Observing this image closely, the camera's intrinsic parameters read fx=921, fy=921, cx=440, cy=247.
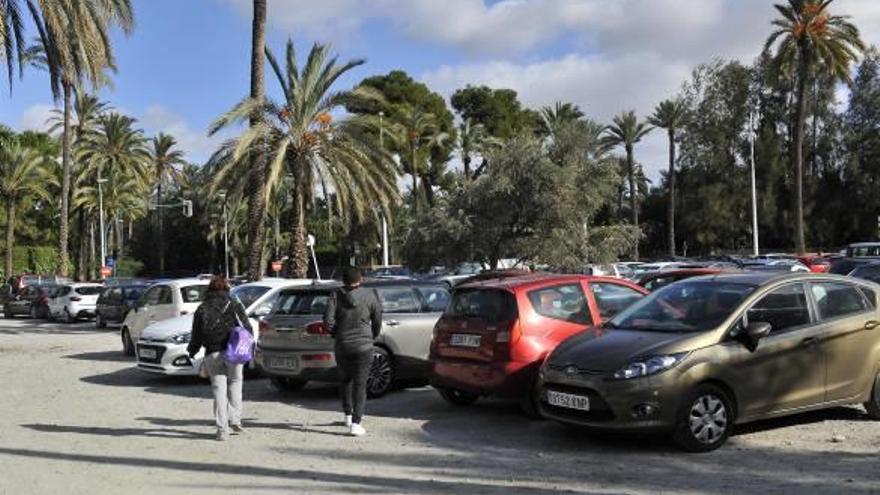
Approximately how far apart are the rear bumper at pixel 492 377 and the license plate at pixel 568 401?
879mm

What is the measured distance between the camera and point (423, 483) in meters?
6.84

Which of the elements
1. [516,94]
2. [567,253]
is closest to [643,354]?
[567,253]

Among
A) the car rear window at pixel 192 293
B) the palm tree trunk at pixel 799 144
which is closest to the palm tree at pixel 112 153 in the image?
the palm tree trunk at pixel 799 144

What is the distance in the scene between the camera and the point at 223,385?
8.92 meters

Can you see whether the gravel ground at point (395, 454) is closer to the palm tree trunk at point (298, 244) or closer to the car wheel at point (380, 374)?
the car wheel at point (380, 374)

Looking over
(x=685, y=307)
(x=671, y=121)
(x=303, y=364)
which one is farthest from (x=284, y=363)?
(x=671, y=121)

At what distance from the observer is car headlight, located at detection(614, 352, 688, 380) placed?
764 centimetres

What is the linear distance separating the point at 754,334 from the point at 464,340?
299cm

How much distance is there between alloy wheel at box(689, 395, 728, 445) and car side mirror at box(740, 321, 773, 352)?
1.86ft

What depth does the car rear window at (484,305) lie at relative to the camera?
9.34 m

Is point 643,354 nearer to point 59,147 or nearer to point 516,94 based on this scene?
point 516,94

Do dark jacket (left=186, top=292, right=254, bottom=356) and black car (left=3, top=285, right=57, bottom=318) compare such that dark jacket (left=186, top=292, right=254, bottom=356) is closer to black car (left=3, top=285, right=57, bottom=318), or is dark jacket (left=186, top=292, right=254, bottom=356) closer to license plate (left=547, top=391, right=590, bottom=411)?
license plate (left=547, top=391, right=590, bottom=411)

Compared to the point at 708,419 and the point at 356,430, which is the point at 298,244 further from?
the point at 708,419

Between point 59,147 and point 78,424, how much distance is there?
222 ft
